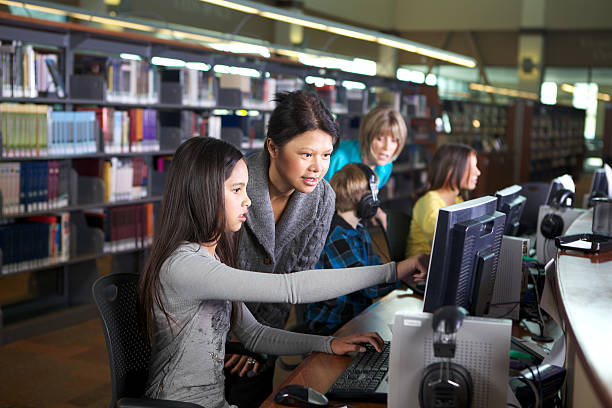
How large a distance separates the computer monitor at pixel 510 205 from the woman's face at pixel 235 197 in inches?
35.8

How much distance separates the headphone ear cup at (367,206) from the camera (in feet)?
8.90

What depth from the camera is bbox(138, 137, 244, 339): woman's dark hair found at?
68.2 inches

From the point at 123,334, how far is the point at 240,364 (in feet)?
1.23

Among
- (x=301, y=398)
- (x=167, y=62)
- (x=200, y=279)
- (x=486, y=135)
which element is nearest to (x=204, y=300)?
(x=200, y=279)

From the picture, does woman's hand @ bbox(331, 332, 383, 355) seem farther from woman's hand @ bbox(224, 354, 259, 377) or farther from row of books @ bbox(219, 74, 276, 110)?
row of books @ bbox(219, 74, 276, 110)

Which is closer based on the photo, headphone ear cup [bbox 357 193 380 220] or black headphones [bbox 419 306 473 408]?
black headphones [bbox 419 306 473 408]

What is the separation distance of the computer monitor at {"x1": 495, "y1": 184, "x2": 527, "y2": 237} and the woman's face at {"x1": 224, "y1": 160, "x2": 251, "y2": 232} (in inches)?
35.8

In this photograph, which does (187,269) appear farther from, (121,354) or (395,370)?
(395,370)

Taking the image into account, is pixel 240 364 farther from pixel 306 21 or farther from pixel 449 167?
pixel 306 21

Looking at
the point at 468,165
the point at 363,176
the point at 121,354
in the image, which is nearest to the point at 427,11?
the point at 468,165

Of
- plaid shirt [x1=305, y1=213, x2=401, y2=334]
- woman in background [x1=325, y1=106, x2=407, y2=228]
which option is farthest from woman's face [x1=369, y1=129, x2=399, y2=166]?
plaid shirt [x1=305, y1=213, x2=401, y2=334]

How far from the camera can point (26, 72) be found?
4.29 metres

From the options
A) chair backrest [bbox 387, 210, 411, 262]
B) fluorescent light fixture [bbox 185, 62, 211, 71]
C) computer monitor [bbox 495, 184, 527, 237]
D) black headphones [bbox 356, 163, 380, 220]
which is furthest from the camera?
fluorescent light fixture [bbox 185, 62, 211, 71]

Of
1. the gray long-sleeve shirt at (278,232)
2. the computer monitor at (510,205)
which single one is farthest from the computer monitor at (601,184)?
the gray long-sleeve shirt at (278,232)
